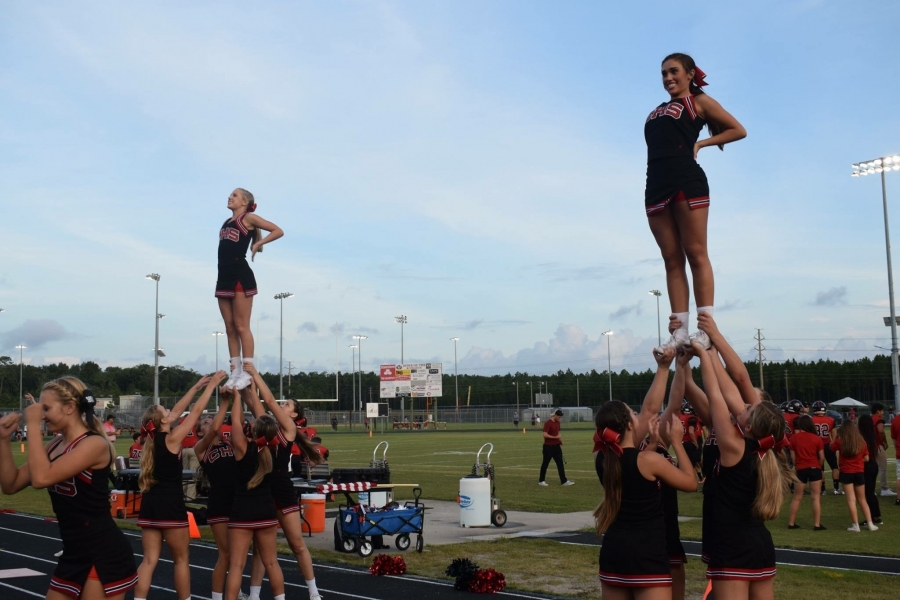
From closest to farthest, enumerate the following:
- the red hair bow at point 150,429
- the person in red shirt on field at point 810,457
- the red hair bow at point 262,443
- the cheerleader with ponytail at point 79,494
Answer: the cheerleader with ponytail at point 79,494 < the red hair bow at point 262,443 < the red hair bow at point 150,429 < the person in red shirt on field at point 810,457

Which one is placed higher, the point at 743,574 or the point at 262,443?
the point at 262,443

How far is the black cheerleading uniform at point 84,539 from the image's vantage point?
507 cm

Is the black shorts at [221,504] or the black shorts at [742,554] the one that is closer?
the black shorts at [742,554]

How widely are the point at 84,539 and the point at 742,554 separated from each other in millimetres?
3893

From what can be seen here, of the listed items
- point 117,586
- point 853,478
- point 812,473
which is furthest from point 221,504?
point 853,478

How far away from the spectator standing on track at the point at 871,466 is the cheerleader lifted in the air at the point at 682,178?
37.0ft

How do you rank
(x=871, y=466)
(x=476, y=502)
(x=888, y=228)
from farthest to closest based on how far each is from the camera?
(x=888, y=228)
(x=476, y=502)
(x=871, y=466)

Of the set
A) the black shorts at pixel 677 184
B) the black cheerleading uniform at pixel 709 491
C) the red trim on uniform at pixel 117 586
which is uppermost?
the black shorts at pixel 677 184

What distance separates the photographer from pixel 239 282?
7.52 m

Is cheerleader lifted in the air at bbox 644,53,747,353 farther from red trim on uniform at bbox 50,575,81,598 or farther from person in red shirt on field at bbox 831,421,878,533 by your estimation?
person in red shirt on field at bbox 831,421,878,533

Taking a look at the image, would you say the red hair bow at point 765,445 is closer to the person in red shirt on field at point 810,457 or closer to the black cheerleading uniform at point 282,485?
the black cheerleading uniform at point 282,485

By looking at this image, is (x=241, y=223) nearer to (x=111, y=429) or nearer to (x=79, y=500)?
(x=79, y=500)

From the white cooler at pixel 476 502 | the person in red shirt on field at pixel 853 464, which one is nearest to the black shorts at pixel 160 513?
the white cooler at pixel 476 502

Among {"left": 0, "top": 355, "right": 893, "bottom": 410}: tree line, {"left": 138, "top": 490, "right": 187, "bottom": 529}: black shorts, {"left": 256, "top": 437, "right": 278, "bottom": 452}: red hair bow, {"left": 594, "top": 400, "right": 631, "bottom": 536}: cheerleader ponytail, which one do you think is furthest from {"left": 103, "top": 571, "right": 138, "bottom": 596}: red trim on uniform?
{"left": 0, "top": 355, "right": 893, "bottom": 410}: tree line
